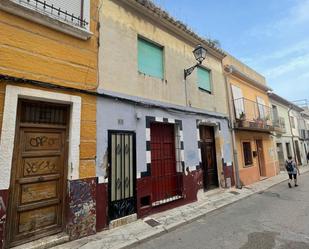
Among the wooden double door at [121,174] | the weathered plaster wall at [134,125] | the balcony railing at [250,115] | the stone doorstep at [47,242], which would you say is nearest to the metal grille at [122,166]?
the wooden double door at [121,174]

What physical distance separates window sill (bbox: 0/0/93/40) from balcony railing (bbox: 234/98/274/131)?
24.5 ft

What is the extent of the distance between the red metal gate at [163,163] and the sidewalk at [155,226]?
1.77 ft

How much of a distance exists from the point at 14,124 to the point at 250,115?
1061 centimetres

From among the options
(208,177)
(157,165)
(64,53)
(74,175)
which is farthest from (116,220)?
(208,177)

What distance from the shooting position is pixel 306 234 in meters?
4.23

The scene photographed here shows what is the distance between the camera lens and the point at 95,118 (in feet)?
15.4

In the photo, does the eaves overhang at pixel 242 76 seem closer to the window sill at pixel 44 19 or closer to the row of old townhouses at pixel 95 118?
the row of old townhouses at pixel 95 118

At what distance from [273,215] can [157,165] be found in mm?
3344

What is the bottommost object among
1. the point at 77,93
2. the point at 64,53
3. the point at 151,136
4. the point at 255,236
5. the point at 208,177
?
the point at 255,236

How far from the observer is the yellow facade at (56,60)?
3.72m

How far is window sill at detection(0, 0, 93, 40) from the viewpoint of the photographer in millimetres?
3708

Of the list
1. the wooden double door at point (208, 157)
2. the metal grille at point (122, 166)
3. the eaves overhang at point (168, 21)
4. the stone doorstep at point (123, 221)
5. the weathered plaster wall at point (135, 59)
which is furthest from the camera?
the wooden double door at point (208, 157)

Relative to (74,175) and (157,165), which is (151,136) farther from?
(74,175)

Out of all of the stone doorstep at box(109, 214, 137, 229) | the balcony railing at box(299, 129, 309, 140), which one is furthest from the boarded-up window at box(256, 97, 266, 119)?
the balcony railing at box(299, 129, 309, 140)
